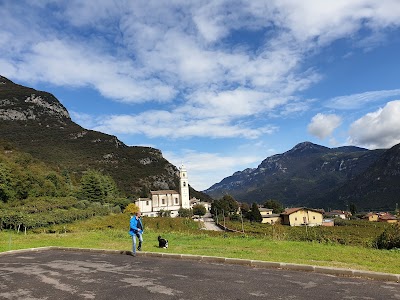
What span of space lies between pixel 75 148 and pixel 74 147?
1.44m

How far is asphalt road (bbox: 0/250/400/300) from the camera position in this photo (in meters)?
7.71

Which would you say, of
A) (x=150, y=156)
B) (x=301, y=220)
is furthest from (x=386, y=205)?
(x=150, y=156)

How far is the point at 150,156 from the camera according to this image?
19900cm

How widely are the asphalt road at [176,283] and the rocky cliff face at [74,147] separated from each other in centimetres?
11965

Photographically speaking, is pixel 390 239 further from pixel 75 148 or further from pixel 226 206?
pixel 75 148

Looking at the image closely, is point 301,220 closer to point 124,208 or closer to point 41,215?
point 124,208

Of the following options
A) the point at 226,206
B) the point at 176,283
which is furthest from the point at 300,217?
the point at 176,283

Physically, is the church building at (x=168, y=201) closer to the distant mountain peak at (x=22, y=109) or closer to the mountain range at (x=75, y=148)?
the mountain range at (x=75, y=148)

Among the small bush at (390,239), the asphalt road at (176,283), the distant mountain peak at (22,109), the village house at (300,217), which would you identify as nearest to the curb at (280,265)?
the asphalt road at (176,283)

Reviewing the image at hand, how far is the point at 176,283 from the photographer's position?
353 inches

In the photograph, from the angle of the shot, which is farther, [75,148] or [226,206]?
[75,148]

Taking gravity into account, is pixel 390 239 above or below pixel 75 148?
below

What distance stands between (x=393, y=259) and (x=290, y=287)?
21.1ft

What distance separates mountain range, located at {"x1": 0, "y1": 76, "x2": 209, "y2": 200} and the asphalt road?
11958cm
